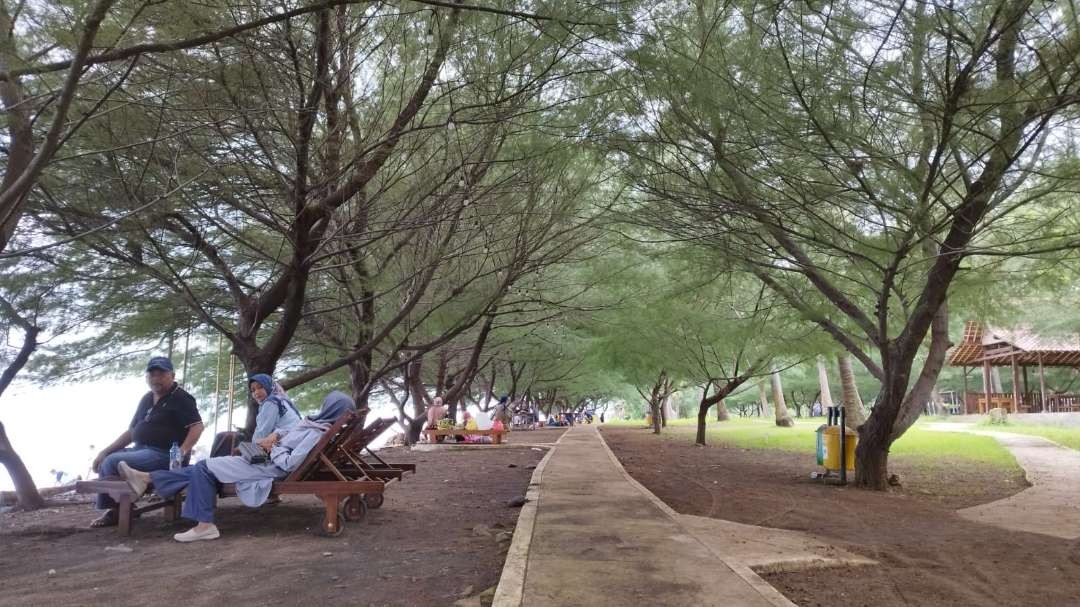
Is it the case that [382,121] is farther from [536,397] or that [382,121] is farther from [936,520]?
[536,397]

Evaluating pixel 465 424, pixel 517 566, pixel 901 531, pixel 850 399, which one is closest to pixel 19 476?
pixel 517 566

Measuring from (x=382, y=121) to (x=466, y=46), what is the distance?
1295 millimetres

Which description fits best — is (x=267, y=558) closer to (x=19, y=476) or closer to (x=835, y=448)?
(x=19, y=476)

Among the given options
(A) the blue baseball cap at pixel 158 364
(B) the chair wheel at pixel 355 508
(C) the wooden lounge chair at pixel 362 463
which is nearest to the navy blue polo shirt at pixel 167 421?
(A) the blue baseball cap at pixel 158 364

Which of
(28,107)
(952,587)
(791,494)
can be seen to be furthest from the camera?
(791,494)

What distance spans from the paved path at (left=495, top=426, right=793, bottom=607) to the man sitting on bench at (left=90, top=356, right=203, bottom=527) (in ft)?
8.96

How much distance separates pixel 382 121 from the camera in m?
6.54

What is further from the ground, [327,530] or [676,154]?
[676,154]

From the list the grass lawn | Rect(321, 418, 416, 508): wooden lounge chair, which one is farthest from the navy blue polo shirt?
the grass lawn

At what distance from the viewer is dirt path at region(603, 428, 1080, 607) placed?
4.27 meters

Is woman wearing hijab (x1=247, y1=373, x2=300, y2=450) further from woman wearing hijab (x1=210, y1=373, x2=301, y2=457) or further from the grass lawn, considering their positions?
the grass lawn

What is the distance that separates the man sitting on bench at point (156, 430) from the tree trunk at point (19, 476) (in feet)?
6.41

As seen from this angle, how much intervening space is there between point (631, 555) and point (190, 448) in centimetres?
358

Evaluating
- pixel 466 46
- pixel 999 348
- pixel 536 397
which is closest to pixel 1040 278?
pixel 466 46
